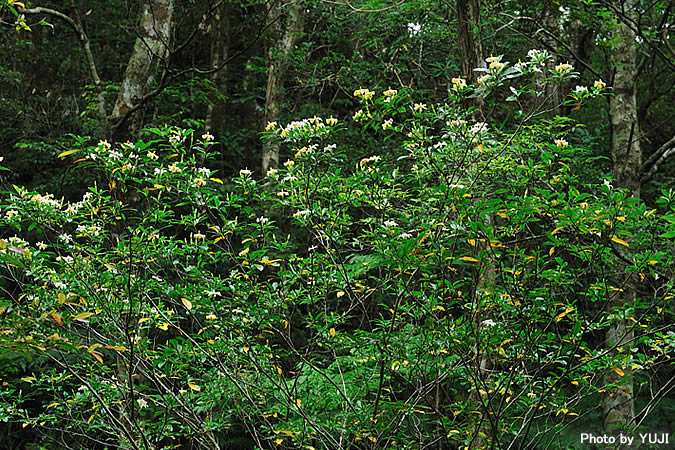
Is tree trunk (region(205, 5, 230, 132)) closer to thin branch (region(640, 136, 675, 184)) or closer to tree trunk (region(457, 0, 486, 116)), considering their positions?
tree trunk (region(457, 0, 486, 116))

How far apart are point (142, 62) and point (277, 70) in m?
3.41

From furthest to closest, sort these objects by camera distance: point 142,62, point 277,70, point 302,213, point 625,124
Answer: point 277,70 → point 625,124 → point 142,62 → point 302,213

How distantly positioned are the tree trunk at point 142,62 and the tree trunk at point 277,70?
9.35ft

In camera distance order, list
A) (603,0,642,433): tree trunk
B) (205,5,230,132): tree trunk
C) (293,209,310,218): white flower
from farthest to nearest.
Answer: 1. (205,5,230,132): tree trunk
2. (603,0,642,433): tree trunk
3. (293,209,310,218): white flower

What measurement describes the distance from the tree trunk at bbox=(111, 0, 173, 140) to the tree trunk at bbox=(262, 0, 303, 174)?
9.35ft

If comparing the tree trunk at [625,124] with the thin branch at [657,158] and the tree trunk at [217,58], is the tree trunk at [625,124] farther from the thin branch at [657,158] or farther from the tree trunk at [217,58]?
the tree trunk at [217,58]

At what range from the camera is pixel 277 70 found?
768cm

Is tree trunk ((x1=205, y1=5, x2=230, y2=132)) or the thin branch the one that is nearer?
the thin branch

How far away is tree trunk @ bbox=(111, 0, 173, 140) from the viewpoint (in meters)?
4.31

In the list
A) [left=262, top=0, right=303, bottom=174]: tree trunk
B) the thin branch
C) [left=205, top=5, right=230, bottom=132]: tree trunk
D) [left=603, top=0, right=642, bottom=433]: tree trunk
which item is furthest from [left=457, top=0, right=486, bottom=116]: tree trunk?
[left=205, top=5, right=230, bottom=132]: tree trunk

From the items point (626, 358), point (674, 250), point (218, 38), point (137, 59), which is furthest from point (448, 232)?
point (218, 38)

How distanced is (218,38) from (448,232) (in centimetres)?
743

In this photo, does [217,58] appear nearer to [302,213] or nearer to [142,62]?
[142,62]

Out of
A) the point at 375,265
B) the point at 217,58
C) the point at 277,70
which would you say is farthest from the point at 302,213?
the point at 217,58
